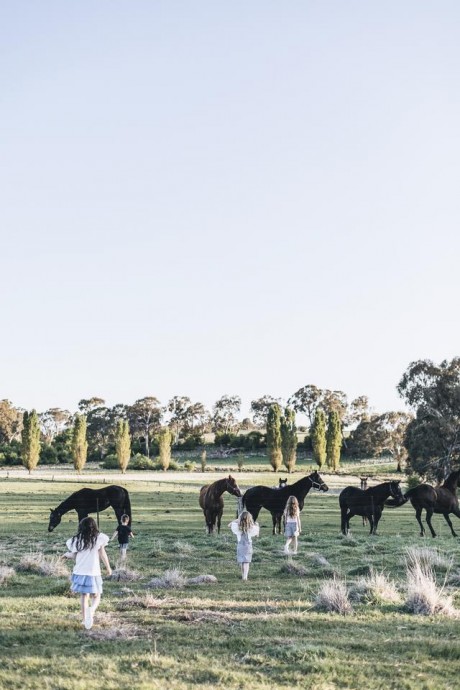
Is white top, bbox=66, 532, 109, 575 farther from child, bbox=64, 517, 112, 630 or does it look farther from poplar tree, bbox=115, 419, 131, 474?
poplar tree, bbox=115, 419, 131, 474

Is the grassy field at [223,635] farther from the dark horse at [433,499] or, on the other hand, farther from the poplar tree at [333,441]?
the poplar tree at [333,441]

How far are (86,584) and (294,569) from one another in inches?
282

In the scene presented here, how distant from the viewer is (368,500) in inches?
1083

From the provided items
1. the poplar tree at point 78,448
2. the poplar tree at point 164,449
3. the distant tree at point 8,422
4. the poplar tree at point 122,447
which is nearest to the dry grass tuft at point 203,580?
the poplar tree at point 78,448

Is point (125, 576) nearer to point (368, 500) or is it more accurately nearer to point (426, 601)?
point (426, 601)

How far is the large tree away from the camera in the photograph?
199 feet

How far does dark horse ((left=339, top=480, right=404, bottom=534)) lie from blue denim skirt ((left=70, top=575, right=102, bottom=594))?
58.5ft

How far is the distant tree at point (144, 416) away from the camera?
131125mm

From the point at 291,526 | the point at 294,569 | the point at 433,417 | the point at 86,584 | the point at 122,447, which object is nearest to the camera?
the point at 86,584

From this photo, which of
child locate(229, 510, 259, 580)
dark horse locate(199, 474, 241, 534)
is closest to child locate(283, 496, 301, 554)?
child locate(229, 510, 259, 580)

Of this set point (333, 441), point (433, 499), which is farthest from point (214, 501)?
point (333, 441)

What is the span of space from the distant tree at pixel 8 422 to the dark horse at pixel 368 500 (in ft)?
346

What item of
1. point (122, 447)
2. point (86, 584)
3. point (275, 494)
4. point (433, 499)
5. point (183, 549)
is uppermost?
point (122, 447)

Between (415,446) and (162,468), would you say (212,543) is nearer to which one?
(415,446)
